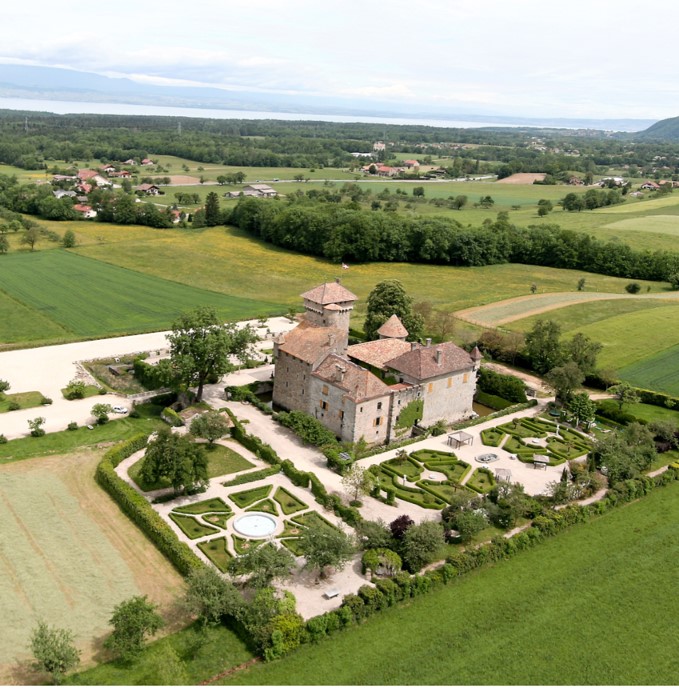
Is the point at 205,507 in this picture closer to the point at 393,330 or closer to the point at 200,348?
the point at 200,348

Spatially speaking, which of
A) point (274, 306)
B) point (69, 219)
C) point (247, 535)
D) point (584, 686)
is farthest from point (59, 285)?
point (584, 686)

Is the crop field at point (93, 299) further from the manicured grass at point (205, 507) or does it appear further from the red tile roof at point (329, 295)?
the manicured grass at point (205, 507)

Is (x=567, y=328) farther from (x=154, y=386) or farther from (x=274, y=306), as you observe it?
(x=154, y=386)

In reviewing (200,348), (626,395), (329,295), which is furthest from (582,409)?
(200,348)

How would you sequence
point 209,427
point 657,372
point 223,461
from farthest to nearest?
point 657,372 → point 209,427 → point 223,461

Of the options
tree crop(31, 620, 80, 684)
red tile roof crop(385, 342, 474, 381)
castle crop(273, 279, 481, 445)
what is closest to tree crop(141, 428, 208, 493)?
castle crop(273, 279, 481, 445)

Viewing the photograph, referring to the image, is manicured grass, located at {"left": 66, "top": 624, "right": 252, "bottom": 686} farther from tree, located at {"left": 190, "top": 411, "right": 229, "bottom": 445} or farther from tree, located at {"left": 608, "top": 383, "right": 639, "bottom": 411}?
tree, located at {"left": 608, "top": 383, "right": 639, "bottom": 411}
